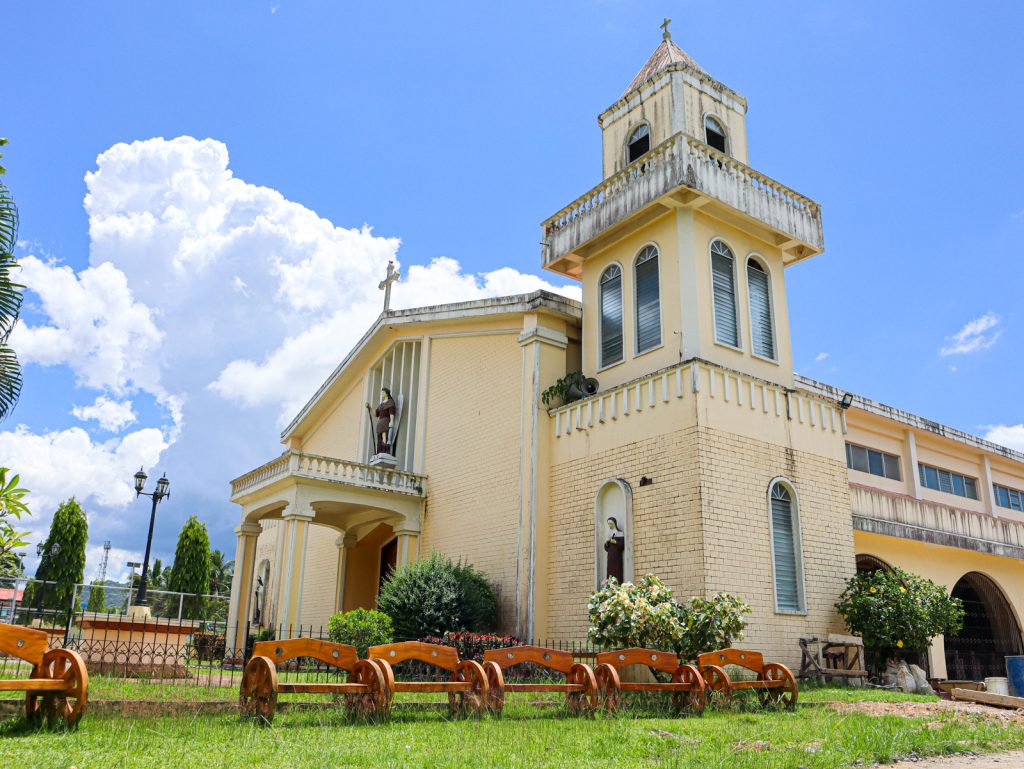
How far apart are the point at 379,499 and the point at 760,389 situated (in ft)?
31.1

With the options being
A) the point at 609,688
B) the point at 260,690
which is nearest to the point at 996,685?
the point at 609,688

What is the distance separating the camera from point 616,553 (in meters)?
16.1

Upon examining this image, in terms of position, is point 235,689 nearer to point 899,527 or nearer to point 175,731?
point 175,731

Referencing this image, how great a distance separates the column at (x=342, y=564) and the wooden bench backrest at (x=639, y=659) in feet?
47.6

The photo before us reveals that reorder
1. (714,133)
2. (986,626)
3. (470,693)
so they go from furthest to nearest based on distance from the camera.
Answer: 1. (986,626)
2. (714,133)
3. (470,693)

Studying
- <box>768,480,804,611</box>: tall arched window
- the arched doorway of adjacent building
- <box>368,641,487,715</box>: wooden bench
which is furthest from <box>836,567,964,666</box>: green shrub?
<box>368,641,487,715</box>: wooden bench


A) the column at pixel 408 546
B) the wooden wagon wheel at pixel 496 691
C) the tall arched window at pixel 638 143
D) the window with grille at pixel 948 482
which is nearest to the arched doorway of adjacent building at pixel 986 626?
the window with grille at pixel 948 482

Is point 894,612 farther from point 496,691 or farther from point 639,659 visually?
point 496,691

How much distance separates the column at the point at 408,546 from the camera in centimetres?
2103

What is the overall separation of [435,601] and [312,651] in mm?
8215

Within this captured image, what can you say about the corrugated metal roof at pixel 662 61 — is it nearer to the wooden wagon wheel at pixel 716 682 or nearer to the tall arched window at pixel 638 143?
the tall arched window at pixel 638 143

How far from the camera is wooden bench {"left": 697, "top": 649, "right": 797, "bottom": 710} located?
34.9 ft

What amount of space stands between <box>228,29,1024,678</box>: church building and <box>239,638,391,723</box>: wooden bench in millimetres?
7128

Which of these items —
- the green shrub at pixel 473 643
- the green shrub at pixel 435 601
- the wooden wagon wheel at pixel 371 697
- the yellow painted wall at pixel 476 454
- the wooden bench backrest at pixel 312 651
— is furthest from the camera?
the yellow painted wall at pixel 476 454
